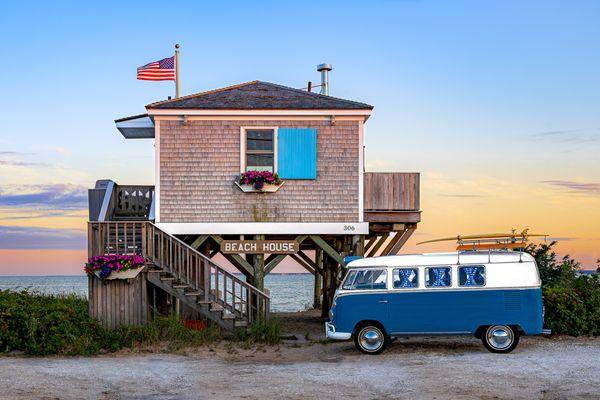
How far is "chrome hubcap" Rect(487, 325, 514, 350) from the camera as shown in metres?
17.8

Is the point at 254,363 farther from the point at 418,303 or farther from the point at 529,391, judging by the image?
the point at 529,391

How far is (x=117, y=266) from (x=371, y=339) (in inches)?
263

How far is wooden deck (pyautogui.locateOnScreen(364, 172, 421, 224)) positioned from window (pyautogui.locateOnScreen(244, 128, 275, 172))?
2784 mm

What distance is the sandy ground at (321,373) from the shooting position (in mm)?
14062

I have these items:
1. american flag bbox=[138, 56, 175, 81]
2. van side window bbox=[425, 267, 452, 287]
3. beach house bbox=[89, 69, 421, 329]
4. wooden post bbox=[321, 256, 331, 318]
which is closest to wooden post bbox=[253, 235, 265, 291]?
beach house bbox=[89, 69, 421, 329]

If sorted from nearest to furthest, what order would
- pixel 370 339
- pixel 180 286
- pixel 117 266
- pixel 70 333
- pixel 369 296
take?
pixel 369 296 → pixel 370 339 → pixel 70 333 → pixel 117 266 → pixel 180 286

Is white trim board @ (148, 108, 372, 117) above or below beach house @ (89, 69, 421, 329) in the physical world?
above

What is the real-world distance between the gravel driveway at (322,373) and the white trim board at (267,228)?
3828 mm

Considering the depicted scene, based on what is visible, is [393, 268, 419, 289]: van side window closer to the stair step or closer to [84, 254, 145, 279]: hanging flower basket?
the stair step

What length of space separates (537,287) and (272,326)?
21.4 feet

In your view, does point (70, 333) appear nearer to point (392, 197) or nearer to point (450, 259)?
point (450, 259)

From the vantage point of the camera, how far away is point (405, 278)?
59.1ft

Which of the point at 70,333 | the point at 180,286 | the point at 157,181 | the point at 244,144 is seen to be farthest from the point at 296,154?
the point at 70,333

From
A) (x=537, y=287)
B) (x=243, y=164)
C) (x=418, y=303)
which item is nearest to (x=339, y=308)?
(x=418, y=303)
